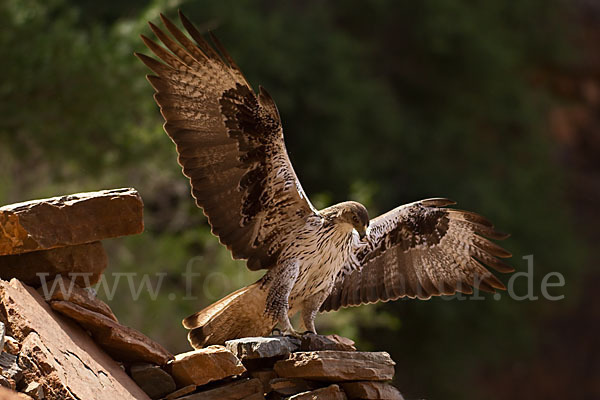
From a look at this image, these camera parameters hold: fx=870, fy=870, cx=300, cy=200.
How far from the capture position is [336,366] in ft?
13.5

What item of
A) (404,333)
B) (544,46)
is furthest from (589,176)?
(404,333)

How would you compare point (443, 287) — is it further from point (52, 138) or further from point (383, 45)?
point (383, 45)

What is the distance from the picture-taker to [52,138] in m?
10.5

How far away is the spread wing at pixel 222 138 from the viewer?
15.3 feet

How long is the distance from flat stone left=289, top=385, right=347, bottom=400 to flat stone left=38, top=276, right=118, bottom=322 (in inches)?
40.2

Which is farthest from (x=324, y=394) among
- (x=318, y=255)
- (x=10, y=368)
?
(x=10, y=368)

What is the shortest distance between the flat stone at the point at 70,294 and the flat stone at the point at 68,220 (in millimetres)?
205

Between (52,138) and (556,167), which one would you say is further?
(556,167)

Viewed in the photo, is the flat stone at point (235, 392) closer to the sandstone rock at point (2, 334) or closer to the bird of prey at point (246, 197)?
the bird of prey at point (246, 197)

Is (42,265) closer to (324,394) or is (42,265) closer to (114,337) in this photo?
(114,337)

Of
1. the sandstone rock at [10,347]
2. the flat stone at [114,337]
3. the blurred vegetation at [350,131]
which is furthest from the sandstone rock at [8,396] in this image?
the blurred vegetation at [350,131]

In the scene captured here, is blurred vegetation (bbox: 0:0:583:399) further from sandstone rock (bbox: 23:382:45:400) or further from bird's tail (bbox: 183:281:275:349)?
sandstone rock (bbox: 23:382:45:400)

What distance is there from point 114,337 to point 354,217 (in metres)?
1.38

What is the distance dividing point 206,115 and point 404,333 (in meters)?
13.0
